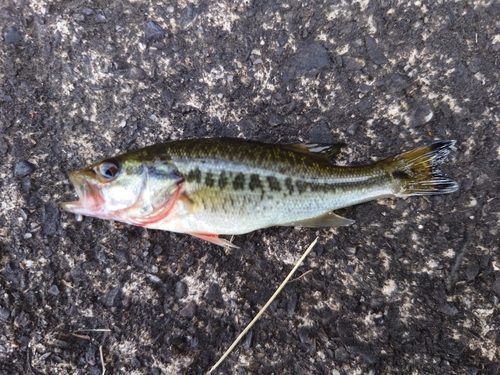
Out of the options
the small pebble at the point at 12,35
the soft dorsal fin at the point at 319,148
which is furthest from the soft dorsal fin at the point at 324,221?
the small pebble at the point at 12,35

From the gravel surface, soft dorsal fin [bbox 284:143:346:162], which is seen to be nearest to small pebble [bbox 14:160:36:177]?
the gravel surface

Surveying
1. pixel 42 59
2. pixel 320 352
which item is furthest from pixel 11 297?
pixel 320 352

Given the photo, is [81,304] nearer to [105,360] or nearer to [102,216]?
[105,360]

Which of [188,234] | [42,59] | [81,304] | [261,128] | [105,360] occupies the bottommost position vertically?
[105,360]

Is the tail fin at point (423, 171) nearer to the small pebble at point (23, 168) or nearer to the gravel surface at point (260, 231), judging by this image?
the gravel surface at point (260, 231)

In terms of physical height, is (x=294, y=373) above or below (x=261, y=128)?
below

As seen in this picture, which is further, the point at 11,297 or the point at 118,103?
the point at 118,103

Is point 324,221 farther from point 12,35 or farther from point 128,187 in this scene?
point 12,35
